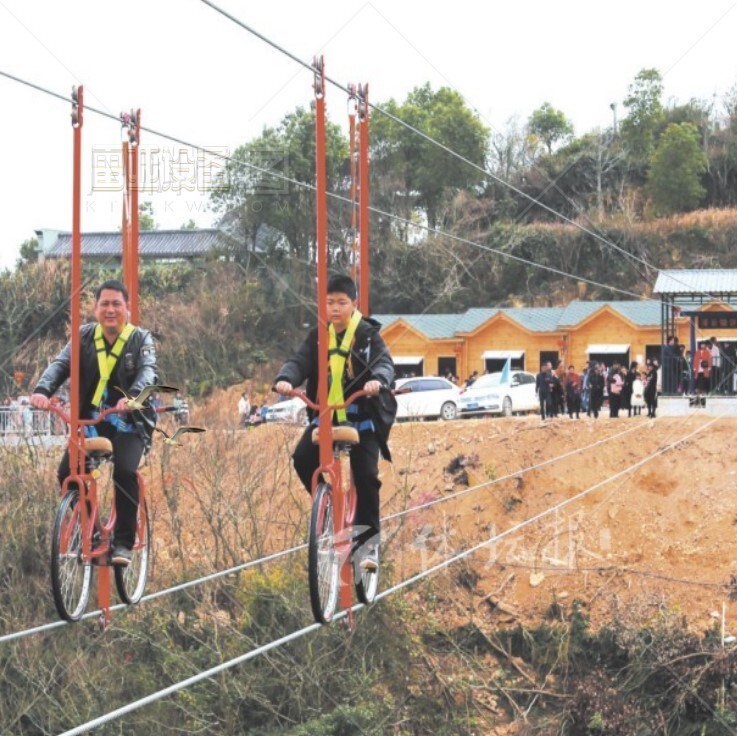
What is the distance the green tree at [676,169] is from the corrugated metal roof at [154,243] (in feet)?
57.0

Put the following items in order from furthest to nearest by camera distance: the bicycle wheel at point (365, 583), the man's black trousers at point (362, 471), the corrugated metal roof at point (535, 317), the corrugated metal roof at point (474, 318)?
the corrugated metal roof at point (474, 318), the corrugated metal roof at point (535, 317), the bicycle wheel at point (365, 583), the man's black trousers at point (362, 471)

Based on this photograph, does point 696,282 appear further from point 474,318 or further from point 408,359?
point 474,318

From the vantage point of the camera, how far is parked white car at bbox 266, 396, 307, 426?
1276 inches

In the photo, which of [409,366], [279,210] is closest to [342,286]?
[279,210]

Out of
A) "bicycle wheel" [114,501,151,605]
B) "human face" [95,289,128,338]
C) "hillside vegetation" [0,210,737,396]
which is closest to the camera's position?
"human face" [95,289,128,338]

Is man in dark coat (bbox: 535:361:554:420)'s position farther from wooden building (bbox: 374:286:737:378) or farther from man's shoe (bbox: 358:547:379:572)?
man's shoe (bbox: 358:547:379:572)

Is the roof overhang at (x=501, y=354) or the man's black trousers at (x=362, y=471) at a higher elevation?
the roof overhang at (x=501, y=354)

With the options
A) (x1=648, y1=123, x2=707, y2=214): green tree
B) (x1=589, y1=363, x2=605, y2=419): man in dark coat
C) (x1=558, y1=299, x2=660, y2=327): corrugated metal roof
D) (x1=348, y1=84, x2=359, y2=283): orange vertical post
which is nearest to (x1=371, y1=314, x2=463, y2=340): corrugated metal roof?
(x1=558, y1=299, x2=660, y2=327): corrugated metal roof

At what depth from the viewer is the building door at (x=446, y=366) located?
48.3 metres

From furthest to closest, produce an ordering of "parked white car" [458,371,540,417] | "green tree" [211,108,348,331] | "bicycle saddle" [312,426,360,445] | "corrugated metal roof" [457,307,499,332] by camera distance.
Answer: "corrugated metal roof" [457,307,499,332] → "parked white car" [458,371,540,417] → "green tree" [211,108,348,331] → "bicycle saddle" [312,426,360,445]

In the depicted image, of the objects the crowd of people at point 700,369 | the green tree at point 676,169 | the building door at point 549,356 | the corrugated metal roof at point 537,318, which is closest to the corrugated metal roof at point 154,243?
the corrugated metal roof at point 537,318

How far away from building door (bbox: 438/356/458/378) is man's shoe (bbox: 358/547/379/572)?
3737cm

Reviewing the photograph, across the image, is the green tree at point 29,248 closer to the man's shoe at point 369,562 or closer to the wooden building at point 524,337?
the wooden building at point 524,337

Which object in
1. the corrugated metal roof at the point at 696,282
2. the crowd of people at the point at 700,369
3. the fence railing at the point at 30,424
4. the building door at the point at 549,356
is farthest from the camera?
the building door at the point at 549,356
